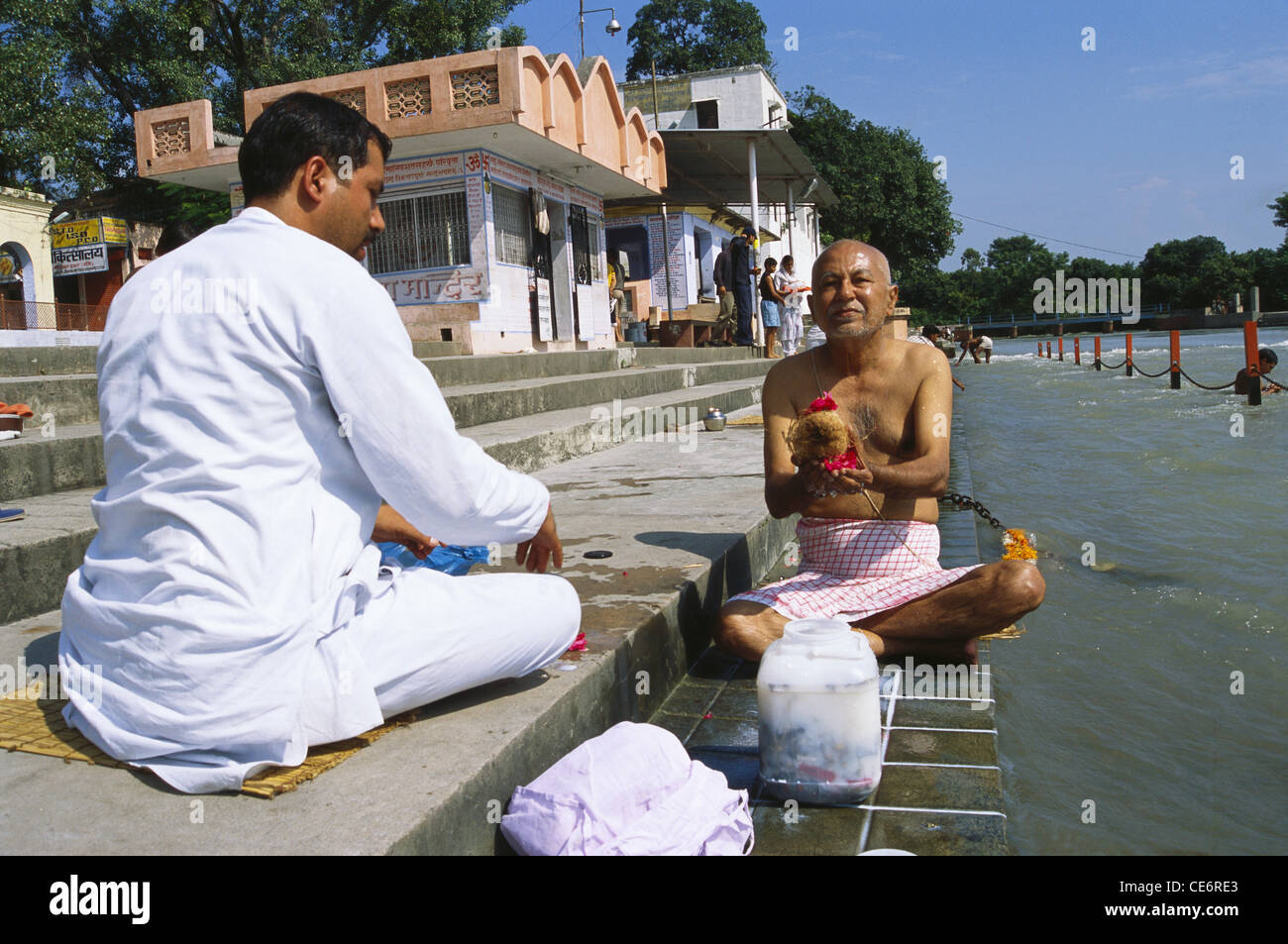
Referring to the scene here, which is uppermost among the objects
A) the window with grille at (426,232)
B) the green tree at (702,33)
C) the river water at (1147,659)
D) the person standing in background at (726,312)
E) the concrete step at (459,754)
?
the green tree at (702,33)

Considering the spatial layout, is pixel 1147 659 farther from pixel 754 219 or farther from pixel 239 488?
pixel 754 219

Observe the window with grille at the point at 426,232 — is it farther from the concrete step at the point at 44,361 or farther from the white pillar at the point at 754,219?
the concrete step at the point at 44,361

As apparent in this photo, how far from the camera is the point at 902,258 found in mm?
47469

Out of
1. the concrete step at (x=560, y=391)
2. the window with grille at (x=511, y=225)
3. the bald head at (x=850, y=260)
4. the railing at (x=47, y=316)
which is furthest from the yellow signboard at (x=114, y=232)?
the bald head at (x=850, y=260)

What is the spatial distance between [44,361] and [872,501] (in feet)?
20.9

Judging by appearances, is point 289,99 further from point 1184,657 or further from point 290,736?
point 1184,657

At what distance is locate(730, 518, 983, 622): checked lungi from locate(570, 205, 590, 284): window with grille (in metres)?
14.2

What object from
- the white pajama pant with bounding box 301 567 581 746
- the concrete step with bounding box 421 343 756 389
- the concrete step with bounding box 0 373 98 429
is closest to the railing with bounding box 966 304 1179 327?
the concrete step with bounding box 421 343 756 389

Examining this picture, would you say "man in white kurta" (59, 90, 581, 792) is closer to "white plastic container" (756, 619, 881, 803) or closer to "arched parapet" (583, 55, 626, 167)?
"white plastic container" (756, 619, 881, 803)

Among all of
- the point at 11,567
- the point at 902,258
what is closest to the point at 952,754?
the point at 11,567

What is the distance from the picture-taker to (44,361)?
7.01 metres

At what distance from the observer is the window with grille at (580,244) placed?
17172mm

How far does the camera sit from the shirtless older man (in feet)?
10.4

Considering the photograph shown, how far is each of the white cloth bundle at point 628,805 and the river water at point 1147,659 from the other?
0.79 meters
